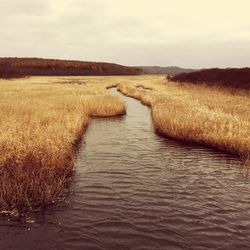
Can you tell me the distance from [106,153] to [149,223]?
21.9 ft

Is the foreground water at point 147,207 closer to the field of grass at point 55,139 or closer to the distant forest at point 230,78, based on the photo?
the field of grass at point 55,139

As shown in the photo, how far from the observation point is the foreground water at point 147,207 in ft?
22.8

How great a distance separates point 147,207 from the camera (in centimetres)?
859

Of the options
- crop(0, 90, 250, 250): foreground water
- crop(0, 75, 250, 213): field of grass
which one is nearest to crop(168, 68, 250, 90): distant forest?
crop(0, 75, 250, 213): field of grass

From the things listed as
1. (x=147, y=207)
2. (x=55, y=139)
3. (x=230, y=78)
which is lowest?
(x=147, y=207)

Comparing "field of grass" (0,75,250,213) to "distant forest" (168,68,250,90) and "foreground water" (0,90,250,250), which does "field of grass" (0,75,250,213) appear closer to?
"foreground water" (0,90,250,250)

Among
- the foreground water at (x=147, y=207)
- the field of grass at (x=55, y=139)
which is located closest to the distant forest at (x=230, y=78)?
the field of grass at (x=55, y=139)

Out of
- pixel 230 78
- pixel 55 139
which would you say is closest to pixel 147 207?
pixel 55 139

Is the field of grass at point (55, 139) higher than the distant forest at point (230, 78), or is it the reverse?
the distant forest at point (230, 78)

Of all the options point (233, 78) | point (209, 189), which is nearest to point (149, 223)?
point (209, 189)

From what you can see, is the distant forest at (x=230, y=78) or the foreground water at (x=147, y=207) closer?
the foreground water at (x=147, y=207)

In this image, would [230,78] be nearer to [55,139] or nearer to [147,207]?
[55,139]

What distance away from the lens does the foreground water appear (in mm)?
6941

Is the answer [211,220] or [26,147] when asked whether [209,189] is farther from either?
[26,147]
